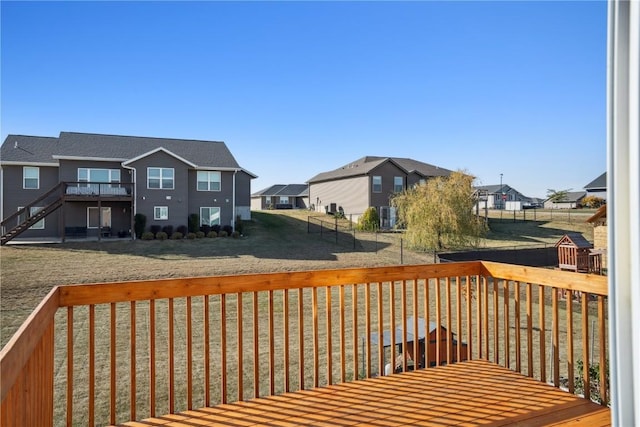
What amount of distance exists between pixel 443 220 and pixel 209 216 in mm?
11848

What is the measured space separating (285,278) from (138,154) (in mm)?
19589

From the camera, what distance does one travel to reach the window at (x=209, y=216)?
2067 cm

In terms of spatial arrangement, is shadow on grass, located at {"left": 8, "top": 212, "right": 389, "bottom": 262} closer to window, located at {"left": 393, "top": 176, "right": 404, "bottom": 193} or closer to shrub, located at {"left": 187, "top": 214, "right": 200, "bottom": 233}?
shrub, located at {"left": 187, "top": 214, "right": 200, "bottom": 233}

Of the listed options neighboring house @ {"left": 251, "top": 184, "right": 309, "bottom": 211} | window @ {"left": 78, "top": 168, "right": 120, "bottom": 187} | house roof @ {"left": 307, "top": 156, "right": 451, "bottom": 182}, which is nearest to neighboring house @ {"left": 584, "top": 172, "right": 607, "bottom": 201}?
house roof @ {"left": 307, "top": 156, "right": 451, "bottom": 182}

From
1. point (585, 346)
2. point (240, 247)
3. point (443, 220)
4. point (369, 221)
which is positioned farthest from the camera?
point (369, 221)

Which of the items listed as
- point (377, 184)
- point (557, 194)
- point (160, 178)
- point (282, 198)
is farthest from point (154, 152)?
point (557, 194)

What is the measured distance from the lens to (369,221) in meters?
24.1

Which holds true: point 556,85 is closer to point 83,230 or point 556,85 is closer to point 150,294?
point 150,294

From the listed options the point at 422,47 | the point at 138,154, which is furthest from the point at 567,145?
the point at 138,154

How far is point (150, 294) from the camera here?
2.55 metres

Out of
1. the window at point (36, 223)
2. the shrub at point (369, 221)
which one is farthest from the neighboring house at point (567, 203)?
the window at point (36, 223)

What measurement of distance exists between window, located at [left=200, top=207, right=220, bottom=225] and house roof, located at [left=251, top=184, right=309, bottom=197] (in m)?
20.9

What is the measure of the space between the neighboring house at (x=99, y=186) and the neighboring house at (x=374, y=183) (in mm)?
9492

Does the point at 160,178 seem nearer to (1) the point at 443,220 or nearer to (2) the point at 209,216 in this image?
(2) the point at 209,216
